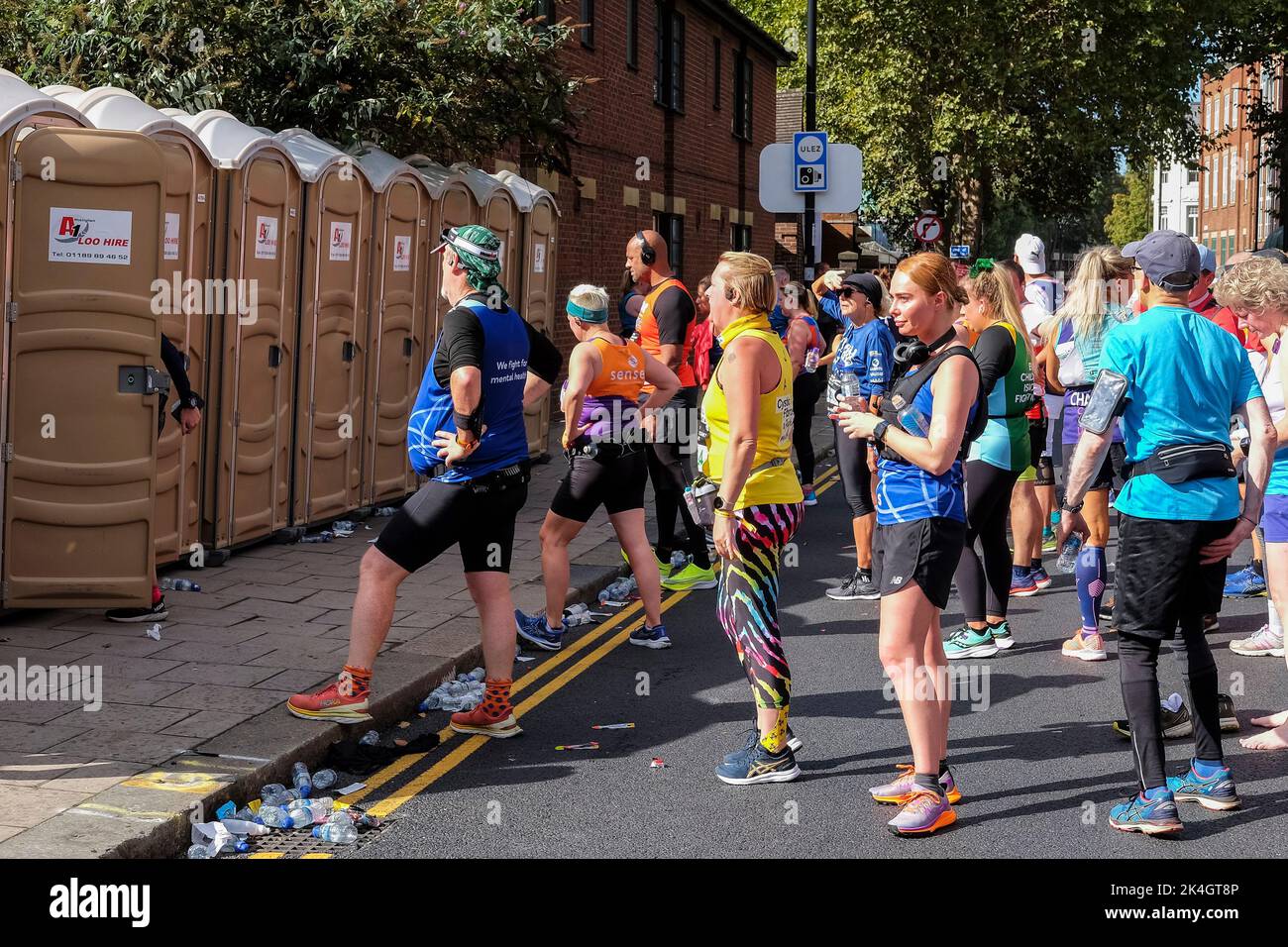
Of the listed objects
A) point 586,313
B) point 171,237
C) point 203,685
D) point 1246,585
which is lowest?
point 203,685

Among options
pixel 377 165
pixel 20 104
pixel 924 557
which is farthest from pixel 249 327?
pixel 924 557

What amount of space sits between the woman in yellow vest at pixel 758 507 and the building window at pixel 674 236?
19.4 metres

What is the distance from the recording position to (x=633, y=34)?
22453mm

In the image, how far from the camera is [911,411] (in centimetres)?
534

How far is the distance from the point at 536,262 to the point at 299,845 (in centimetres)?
982

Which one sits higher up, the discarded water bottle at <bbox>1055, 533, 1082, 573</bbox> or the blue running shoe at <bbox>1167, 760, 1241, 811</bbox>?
the discarded water bottle at <bbox>1055, 533, 1082, 573</bbox>

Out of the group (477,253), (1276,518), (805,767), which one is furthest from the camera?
(1276,518)

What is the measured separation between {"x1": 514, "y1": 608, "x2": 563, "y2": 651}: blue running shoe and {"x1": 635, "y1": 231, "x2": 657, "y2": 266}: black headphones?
2690mm

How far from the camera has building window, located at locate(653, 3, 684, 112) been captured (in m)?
24.1

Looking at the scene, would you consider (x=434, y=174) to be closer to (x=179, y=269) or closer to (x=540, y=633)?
(x=179, y=269)

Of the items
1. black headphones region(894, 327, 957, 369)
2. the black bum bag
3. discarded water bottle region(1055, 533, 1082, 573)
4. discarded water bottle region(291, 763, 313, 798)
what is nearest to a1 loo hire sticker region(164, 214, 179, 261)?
discarded water bottle region(291, 763, 313, 798)

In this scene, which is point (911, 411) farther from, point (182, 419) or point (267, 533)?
point (267, 533)

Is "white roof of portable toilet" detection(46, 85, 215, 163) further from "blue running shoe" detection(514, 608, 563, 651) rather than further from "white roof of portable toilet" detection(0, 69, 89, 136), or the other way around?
"blue running shoe" detection(514, 608, 563, 651)
